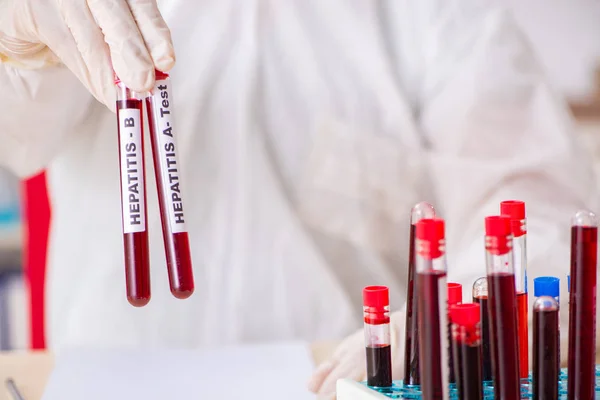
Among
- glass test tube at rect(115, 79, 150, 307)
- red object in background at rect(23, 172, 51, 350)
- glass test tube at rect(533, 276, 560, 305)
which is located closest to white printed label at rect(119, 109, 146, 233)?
glass test tube at rect(115, 79, 150, 307)

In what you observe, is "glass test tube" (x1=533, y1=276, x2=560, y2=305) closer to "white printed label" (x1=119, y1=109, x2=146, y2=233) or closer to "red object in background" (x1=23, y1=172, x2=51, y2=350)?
"white printed label" (x1=119, y1=109, x2=146, y2=233)

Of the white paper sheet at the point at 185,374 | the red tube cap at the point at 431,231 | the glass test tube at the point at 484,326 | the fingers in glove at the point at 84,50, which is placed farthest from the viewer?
the white paper sheet at the point at 185,374

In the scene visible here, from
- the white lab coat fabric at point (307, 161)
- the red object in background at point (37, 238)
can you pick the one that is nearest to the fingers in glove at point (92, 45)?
the white lab coat fabric at point (307, 161)

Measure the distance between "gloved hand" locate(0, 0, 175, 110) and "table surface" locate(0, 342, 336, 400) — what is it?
0.34 m

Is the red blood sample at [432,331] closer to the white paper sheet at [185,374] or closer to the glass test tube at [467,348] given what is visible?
the glass test tube at [467,348]

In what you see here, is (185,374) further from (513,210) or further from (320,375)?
(513,210)

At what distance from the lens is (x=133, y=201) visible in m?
0.58

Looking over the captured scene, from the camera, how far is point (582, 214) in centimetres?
55

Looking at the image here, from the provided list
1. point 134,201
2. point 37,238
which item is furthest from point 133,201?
point 37,238

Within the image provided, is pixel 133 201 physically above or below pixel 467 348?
above

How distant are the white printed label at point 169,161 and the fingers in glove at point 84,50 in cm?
12

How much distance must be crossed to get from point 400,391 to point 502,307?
0.41 ft

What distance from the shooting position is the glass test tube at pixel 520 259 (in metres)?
0.59

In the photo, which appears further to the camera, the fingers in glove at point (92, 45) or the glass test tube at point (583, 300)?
the fingers in glove at point (92, 45)
